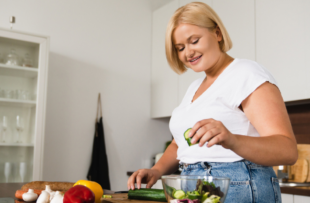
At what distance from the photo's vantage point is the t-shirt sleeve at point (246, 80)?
850mm

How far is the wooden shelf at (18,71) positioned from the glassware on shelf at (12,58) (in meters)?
0.03

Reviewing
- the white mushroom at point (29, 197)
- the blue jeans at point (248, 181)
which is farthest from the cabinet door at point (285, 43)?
the white mushroom at point (29, 197)

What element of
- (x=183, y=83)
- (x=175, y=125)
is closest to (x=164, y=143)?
(x=183, y=83)

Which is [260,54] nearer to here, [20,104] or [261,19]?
[261,19]

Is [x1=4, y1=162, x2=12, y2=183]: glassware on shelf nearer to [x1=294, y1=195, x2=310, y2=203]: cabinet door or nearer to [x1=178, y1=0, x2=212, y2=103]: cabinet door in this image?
[x1=178, y1=0, x2=212, y2=103]: cabinet door

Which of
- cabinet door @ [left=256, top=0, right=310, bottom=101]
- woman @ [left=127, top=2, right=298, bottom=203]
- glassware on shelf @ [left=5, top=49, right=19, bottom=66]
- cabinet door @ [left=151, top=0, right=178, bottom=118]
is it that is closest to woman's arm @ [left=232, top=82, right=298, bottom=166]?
woman @ [left=127, top=2, right=298, bottom=203]

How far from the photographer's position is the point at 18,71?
2.56 m

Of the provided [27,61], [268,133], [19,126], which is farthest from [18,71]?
[268,133]

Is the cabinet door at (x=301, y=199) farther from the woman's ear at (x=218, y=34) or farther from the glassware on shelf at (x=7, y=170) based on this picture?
the glassware on shelf at (x=7, y=170)

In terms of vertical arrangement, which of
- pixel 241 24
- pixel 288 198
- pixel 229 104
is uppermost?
pixel 241 24

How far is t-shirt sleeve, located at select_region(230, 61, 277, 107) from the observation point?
850 millimetres

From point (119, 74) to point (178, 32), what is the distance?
2325 millimetres

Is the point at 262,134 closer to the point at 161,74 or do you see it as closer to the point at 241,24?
the point at 241,24

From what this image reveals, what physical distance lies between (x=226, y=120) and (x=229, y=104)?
47 mm
